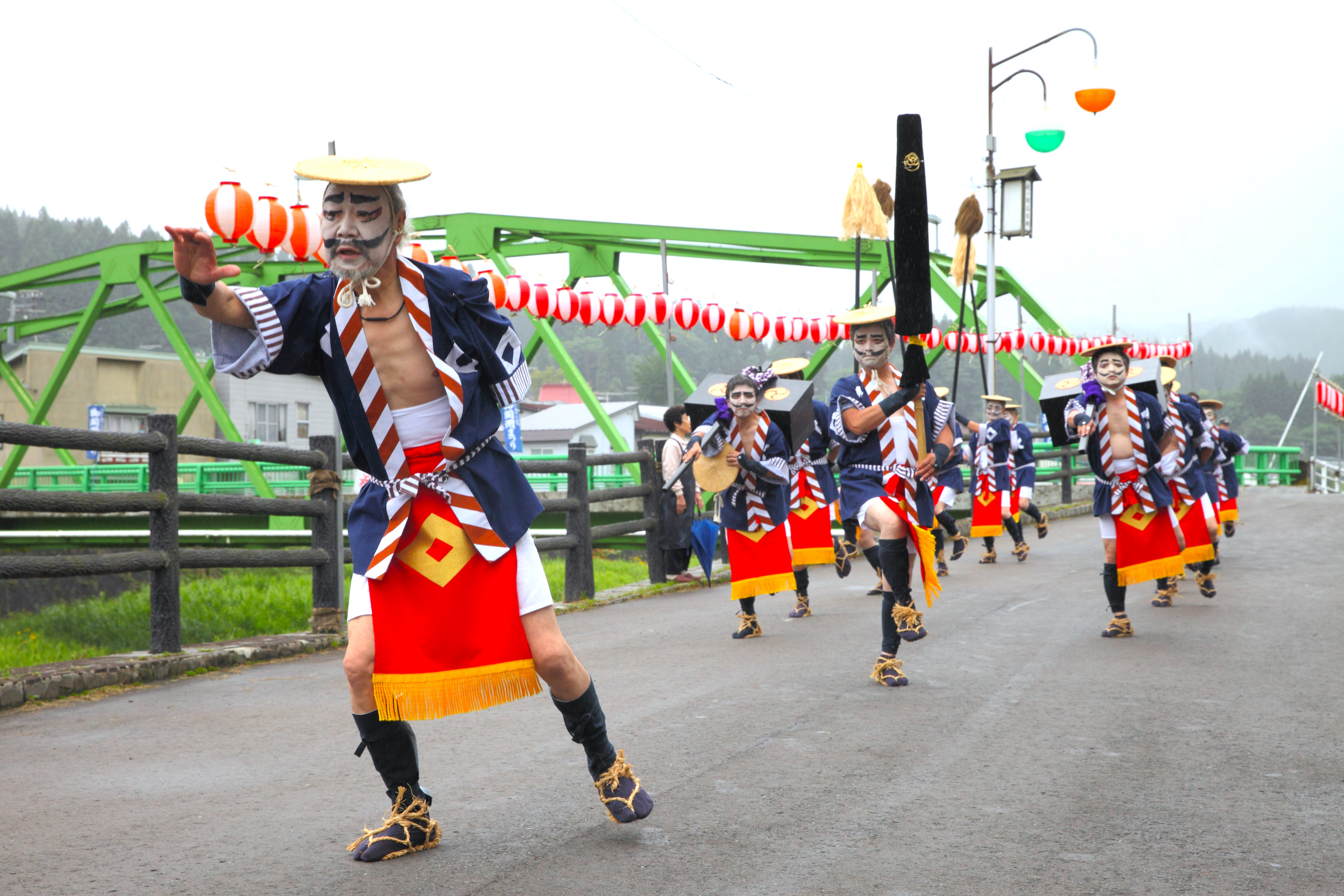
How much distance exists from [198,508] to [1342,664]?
6.93 meters

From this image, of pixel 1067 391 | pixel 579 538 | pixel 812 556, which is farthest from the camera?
pixel 579 538

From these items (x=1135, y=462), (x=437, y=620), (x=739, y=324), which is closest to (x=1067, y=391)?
(x=1135, y=462)

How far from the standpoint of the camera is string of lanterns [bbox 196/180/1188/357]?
11.3 m

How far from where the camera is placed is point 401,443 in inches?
136

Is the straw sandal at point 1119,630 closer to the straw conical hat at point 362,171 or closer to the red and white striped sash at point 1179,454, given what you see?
the red and white striped sash at point 1179,454

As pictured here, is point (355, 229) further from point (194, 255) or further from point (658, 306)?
point (658, 306)

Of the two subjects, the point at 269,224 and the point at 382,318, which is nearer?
the point at 382,318

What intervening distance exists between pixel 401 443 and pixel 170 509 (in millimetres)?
4400

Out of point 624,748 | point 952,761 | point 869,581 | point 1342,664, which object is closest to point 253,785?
point 624,748

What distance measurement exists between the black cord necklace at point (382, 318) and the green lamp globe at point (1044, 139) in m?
14.8

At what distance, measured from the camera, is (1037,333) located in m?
25.6

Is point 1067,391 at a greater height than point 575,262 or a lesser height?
lesser

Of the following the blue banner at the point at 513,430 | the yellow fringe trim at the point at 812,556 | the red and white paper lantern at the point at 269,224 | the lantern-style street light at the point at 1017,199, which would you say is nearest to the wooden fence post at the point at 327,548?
the yellow fringe trim at the point at 812,556

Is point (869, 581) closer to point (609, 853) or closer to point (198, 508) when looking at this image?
point (198, 508)
